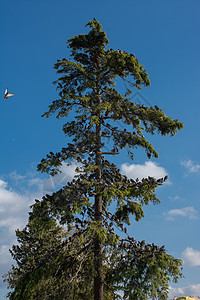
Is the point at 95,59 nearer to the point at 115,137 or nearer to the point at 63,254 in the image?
the point at 115,137

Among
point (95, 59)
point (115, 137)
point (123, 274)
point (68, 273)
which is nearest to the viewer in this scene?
point (123, 274)

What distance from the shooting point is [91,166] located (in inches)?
385

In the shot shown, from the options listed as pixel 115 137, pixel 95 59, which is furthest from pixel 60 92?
pixel 115 137

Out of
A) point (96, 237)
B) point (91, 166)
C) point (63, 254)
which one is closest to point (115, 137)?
point (91, 166)

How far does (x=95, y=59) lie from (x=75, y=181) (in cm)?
617

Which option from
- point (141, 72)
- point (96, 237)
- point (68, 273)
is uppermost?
point (141, 72)

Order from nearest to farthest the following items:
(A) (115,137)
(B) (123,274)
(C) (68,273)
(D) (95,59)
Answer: (B) (123,274) → (C) (68,273) → (A) (115,137) → (D) (95,59)

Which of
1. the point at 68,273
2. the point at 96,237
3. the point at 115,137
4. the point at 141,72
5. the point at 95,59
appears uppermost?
the point at 95,59

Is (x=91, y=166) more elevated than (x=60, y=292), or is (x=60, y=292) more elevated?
(x=91, y=166)

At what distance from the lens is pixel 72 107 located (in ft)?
38.0

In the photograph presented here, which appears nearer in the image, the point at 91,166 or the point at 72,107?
the point at 91,166

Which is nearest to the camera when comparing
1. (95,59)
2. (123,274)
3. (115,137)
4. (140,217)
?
(123,274)

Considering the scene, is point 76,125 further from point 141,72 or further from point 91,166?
point 141,72

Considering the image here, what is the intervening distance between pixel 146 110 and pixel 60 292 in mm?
7384
